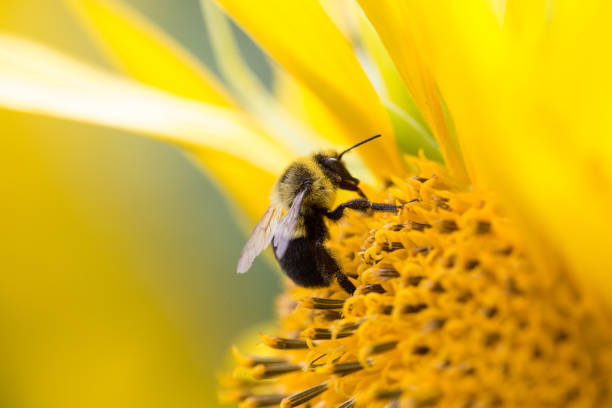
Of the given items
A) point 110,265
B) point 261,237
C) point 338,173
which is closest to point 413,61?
point 338,173

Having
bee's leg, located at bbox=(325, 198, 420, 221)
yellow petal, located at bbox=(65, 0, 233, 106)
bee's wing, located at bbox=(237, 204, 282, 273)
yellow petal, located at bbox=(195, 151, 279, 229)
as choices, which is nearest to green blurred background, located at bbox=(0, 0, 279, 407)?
yellow petal, located at bbox=(195, 151, 279, 229)

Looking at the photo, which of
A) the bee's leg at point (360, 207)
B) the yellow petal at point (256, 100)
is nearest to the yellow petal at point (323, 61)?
the bee's leg at point (360, 207)

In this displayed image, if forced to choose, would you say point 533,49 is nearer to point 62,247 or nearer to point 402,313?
point 402,313

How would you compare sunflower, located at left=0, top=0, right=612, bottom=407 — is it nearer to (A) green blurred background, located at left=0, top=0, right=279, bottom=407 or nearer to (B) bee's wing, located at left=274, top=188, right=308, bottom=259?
(B) bee's wing, located at left=274, top=188, right=308, bottom=259

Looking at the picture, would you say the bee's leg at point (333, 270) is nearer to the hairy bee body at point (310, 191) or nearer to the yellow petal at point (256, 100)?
the hairy bee body at point (310, 191)

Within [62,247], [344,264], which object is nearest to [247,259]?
[344,264]

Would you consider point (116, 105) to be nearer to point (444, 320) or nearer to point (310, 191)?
point (310, 191)
